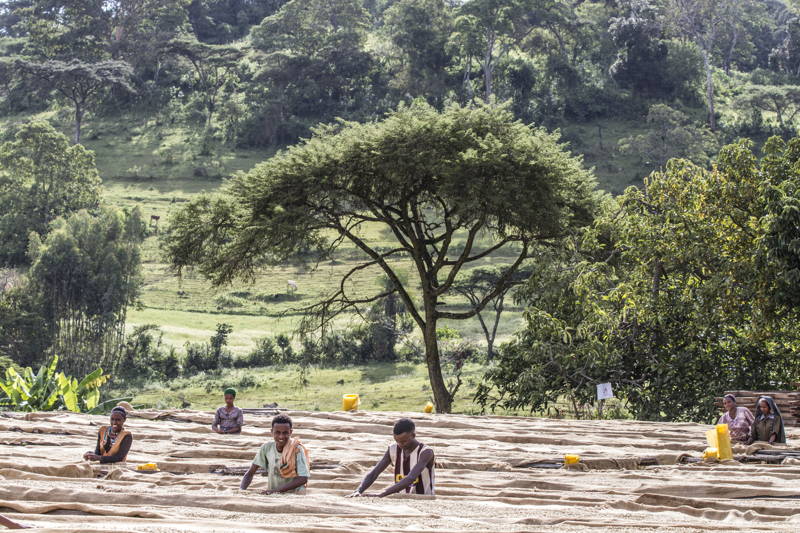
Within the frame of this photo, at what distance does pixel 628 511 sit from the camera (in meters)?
5.25

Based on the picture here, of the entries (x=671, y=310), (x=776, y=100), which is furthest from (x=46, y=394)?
(x=776, y=100)

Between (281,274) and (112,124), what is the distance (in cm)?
2709

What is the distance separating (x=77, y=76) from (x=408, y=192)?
44.5 m

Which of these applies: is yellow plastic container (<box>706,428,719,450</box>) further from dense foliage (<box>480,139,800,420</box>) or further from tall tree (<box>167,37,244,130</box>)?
tall tree (<box>167,37,244,130</box>)

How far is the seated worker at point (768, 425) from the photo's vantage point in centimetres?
899

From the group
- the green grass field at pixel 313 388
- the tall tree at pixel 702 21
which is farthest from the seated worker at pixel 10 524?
the tall tree at pixel 702 21

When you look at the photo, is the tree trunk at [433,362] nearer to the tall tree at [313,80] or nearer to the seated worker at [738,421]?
the seated worker at [738,421]

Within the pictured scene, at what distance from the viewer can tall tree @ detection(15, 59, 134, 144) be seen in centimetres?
5647

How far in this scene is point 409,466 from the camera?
593cm

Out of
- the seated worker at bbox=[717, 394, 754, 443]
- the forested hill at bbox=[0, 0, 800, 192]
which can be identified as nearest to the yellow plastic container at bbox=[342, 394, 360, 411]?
the seated worker at bbox=[717, 394, 754, 443]

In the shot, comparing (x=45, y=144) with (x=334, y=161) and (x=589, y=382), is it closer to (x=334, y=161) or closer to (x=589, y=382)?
(x=334, y=161)

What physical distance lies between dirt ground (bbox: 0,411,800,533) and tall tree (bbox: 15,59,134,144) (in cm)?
4935

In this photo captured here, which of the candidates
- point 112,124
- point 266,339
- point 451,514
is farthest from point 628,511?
point 112,124

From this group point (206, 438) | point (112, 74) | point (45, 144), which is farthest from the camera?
point (112, 74)
